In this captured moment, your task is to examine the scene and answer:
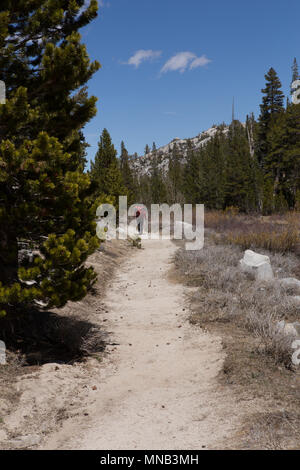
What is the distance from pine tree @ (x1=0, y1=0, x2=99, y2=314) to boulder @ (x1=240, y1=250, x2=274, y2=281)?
5.68 metres

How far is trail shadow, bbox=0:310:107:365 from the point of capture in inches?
217

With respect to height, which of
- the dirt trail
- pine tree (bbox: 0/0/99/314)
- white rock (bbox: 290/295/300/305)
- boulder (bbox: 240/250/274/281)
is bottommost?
the dirt trail

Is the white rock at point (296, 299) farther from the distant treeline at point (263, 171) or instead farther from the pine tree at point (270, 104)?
the pine tree at point (270, 104)

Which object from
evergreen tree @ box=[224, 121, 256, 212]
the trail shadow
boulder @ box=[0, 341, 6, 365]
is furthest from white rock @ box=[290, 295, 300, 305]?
evergreen tree @ box=[224, 121, 256, 212]

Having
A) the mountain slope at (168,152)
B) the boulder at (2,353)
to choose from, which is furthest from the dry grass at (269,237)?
the mountain slope at (168,152)

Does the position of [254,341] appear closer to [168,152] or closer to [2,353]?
[2,353]

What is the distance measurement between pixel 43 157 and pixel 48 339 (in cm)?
311

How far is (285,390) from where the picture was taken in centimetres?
396

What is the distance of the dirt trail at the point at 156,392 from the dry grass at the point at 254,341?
220mm

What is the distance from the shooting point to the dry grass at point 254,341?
326 centimetres

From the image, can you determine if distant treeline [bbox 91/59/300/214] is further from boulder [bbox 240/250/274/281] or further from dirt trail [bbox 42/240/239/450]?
dirt trail [bbox 42/240/239/450]

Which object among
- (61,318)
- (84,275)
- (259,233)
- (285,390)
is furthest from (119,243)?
(285,390)

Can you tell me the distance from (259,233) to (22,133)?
10.9 metres
